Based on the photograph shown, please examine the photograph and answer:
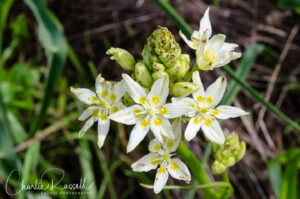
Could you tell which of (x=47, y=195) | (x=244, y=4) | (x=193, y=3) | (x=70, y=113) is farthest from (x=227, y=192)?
(x=244, y=4)

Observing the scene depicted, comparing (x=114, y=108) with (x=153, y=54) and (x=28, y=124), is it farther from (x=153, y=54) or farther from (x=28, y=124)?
(x=28, y=124)

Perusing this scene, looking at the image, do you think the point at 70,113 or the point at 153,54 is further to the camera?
the point at 70,113

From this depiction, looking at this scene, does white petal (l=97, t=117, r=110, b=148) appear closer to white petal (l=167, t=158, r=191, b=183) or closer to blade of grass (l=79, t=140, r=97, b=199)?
white petal (l=167, t=158, r=191, b=183)

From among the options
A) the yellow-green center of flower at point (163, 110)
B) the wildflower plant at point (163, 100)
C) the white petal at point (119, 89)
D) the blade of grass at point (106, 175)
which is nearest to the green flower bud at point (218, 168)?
the wildflower plant at point (163, 100)

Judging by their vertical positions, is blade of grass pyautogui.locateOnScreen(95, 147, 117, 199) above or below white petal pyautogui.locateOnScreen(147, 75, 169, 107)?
below

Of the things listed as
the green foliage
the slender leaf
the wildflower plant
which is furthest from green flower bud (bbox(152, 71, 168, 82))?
the slender leaf

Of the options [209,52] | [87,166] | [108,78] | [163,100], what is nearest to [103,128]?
[163,100]

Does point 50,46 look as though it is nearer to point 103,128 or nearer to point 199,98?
point 103,128
